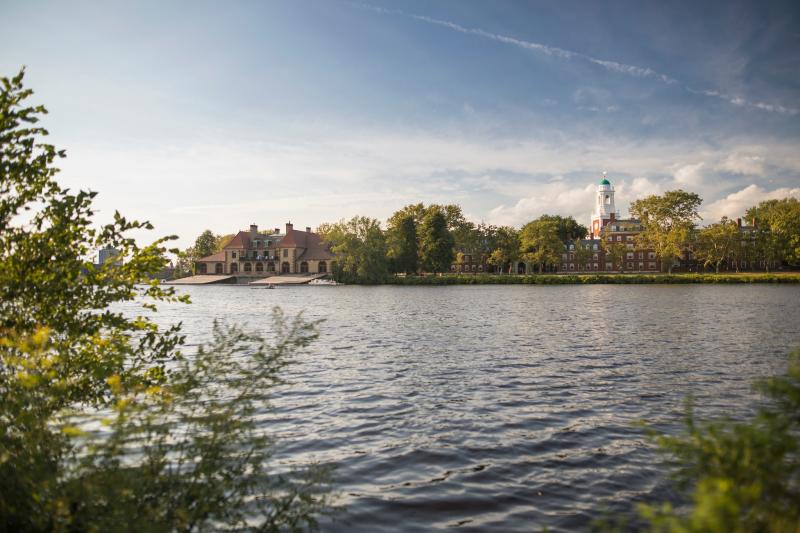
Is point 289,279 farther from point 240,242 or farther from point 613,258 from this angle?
point 613,258

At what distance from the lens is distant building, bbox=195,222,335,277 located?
125m

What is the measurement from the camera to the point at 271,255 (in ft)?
421

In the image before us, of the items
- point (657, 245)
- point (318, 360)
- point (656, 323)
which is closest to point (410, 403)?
point (318, 360)

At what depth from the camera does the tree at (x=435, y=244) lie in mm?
110250

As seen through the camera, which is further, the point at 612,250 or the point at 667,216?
the point at 612,250

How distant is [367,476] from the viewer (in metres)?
8.79

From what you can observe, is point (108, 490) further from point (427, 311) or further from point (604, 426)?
point (427, 311)

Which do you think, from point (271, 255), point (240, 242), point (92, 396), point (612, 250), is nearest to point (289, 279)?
point (271, 255)

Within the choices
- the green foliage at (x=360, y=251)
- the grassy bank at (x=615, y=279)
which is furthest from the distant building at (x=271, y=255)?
the grassy bank at (x=615, y=279)

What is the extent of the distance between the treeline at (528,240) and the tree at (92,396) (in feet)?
317

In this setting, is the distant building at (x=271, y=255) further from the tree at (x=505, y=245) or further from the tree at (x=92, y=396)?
the tree at (x=92, y=396)

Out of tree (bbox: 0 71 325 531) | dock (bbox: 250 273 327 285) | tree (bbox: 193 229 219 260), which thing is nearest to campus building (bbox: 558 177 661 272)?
dock (bbox: 250 273 327 285)

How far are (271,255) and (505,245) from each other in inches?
2344

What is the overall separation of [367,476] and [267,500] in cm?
204
